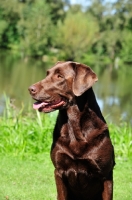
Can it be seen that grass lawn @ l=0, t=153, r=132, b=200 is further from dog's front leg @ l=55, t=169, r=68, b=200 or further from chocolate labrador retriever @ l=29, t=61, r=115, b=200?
chocolate labrador retriever @ l=29, t=61, r=115, b=200

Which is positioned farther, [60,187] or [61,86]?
[60,187]

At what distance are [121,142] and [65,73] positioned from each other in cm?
466

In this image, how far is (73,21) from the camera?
66.9 metres

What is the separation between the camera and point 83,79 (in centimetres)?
383

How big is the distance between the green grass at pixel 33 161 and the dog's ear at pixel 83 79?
224cm

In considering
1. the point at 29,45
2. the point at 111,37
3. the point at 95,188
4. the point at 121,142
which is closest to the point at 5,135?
the point at 121,142

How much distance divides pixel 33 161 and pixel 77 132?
341 cm

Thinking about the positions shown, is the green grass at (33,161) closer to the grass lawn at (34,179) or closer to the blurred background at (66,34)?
the grass lawn at (34,179)

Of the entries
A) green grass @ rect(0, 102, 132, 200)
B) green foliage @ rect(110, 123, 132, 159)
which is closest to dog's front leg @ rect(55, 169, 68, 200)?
green grass @ rect(0, 102, 132, 200)

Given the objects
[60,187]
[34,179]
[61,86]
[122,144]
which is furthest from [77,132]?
[122,144]

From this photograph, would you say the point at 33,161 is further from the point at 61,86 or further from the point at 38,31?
the point at 38,31

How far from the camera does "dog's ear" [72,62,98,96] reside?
149 inches

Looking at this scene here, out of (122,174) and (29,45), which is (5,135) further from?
(29,45)

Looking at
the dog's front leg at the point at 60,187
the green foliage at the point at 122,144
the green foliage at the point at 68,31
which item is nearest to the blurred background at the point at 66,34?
the green foliage at the point at 68,31
